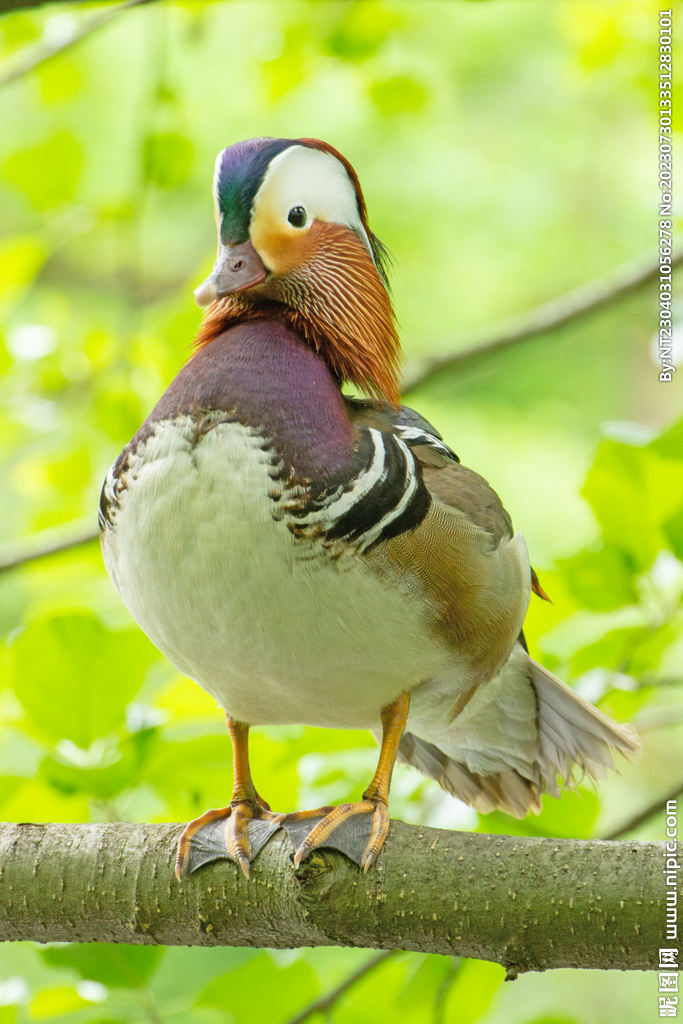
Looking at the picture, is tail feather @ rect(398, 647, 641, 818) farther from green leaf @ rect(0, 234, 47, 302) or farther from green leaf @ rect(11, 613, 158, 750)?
green leaf @ rect(0, 234, 47, 302)

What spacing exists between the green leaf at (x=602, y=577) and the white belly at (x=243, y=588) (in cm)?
19

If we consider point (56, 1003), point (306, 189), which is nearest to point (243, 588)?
point (306, 189)

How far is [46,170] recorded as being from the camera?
163cm

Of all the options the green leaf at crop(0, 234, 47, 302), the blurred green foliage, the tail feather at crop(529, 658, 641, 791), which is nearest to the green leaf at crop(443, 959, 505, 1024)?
the blurred green foliage

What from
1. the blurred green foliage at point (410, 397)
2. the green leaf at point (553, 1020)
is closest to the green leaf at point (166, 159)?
A: the blurred green foliage at point (410, 397)

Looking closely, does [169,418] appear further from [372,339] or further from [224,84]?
[224,84]

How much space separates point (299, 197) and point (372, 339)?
0.14 m

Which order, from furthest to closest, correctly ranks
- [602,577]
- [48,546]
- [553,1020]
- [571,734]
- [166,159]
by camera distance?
1. [166,159]
2. [48,546]
3. [571,734]
4. [602,577]
5. [553,1020]

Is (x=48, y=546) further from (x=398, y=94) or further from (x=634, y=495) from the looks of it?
(x=398, y=94)

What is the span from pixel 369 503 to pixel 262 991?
41cm

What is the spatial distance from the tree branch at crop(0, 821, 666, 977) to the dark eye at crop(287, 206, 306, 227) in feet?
1.53

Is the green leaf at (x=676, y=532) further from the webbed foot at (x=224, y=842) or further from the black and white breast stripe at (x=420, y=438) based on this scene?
the webbed foot at (x=224, y=842)

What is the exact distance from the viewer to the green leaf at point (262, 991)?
800mm

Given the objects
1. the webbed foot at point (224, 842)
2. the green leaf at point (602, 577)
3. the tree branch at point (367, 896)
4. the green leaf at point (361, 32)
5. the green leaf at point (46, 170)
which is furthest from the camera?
the green leaf at point (46, 170)
